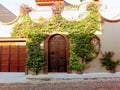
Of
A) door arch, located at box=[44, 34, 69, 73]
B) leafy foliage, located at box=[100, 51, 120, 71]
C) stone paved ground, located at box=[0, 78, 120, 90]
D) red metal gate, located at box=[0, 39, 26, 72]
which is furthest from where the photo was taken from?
red metal gate, located at box=[0, 39, 26, 72]

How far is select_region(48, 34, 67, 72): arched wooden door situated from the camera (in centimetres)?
1836

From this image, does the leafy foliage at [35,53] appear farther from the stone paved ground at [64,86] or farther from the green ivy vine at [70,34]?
the stone paved ground at [64,86]

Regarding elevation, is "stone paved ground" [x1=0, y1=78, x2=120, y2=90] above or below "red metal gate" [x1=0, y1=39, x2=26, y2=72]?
below

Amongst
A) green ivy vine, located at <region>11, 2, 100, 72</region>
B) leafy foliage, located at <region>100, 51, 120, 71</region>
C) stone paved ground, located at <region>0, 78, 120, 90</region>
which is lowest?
stone paved ground, located at <region>0, 78, 120, 90</region>

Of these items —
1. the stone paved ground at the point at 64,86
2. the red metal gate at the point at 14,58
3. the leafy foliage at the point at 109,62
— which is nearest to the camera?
the stone paved ground at the point at 64,86

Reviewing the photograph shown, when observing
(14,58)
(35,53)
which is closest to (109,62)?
(35,53)

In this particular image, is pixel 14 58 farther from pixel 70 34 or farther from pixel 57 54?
pixel 70 34

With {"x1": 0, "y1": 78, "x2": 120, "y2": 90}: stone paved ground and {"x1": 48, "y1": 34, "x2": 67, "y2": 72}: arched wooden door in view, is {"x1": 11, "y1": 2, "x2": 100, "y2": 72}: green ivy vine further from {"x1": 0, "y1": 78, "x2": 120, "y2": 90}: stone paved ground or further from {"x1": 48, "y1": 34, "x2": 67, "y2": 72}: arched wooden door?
{"x1": 0, "y1": 78, "x2": 120, "y2": 90}: stone paved ground

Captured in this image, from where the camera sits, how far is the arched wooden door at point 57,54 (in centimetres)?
1836

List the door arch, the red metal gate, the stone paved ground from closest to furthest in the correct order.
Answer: the stone paved ground
the door arch
the red metal gate

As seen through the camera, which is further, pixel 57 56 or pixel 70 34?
pixel 57 56

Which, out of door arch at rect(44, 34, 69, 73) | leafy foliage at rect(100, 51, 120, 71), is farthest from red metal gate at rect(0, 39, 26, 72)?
leafy foliage at rect(100, 51, 120, 71)

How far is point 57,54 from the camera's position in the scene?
18.4m

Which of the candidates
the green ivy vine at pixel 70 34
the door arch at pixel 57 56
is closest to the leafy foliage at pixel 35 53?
the green ivy vine at pixel 70 34
